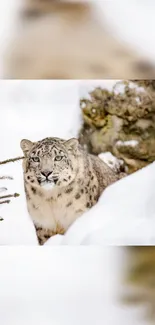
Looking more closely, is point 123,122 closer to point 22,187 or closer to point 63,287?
point 22,187

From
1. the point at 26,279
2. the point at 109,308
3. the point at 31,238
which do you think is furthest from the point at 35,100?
the point at 109,308

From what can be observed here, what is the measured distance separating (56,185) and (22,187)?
10cm

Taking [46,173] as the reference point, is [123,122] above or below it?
above

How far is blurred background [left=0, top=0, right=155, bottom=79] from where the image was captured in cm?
129

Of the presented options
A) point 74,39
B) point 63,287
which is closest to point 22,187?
point 63,287

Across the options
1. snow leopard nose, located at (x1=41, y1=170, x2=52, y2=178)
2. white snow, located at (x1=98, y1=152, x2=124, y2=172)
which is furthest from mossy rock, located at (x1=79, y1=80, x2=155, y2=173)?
snow leopard nose, located at (x1=41, y1=170, x2=52, y2=178)

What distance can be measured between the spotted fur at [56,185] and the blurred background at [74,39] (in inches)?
8.1

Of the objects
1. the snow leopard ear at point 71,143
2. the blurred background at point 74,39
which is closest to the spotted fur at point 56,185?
the snow leopard ear at point 71,143

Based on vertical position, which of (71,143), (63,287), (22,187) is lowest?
(63,287)

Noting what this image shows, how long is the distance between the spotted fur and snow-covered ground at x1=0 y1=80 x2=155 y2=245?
0.02m

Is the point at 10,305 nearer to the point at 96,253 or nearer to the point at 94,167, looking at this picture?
the point at 96,253

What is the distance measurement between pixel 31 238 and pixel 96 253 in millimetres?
188

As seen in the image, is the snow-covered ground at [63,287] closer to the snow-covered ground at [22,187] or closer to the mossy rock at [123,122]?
the snow-covered ground at [22,187]

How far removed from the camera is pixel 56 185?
130cm
